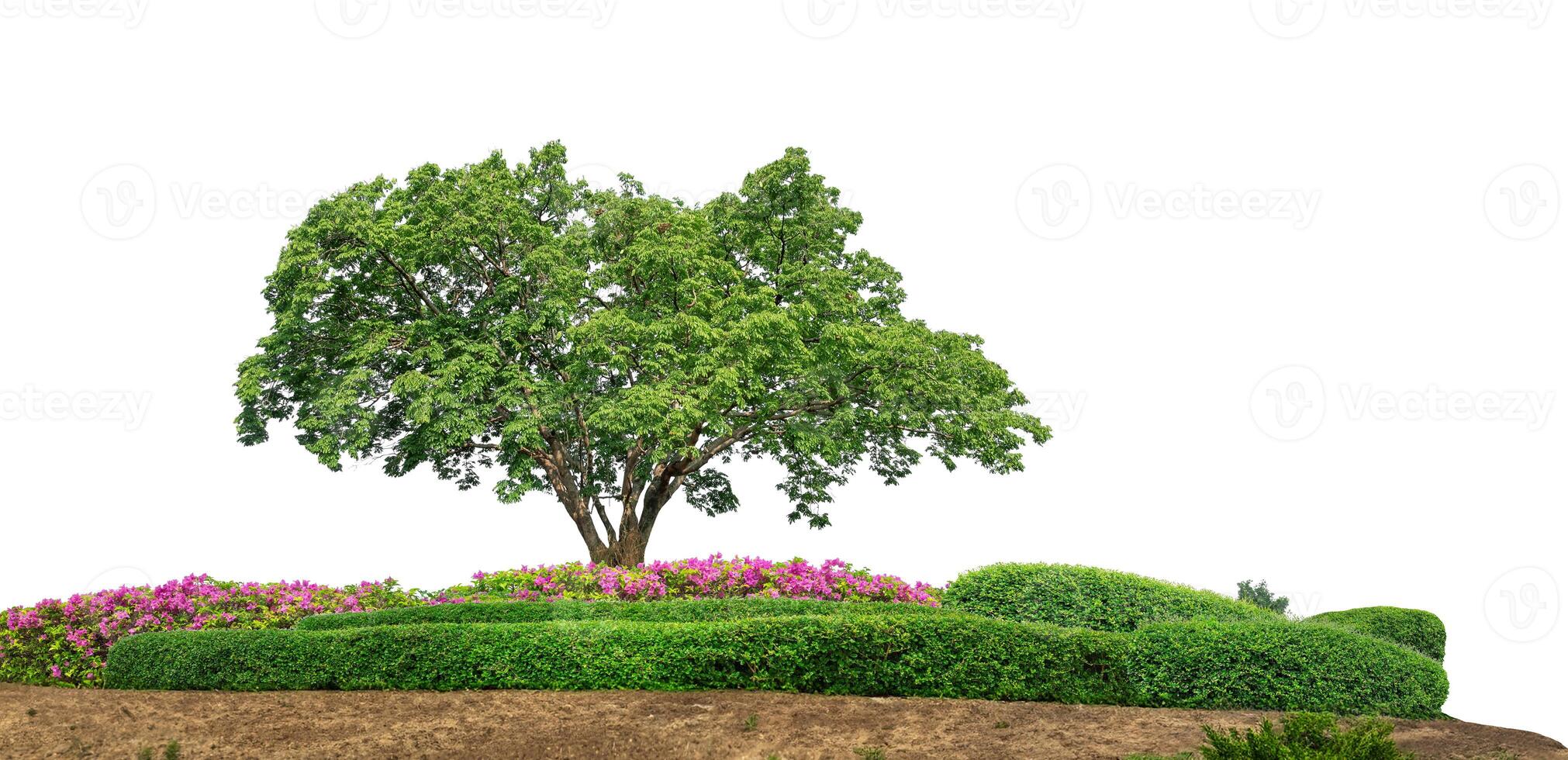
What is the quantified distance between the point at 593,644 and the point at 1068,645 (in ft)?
17.2

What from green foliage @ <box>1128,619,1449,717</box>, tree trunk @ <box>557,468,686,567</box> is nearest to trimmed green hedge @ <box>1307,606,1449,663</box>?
green foliage @ <box>1128,619,1449,717</box>

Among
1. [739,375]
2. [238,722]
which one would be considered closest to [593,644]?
Result: [238,722]

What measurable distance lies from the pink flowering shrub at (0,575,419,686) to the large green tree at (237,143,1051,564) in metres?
4.49

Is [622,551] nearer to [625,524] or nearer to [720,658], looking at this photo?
[625,524]

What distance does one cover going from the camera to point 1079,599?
12.7m

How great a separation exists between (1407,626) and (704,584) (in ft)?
36.0

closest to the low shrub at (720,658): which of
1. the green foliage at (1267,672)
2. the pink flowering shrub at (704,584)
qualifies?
the green foliage at (1267,672)

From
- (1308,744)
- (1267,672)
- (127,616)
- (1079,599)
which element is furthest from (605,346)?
(1308,744)

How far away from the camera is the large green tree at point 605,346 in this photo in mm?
20297

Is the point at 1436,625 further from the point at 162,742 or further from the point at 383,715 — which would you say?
the point at 162,742

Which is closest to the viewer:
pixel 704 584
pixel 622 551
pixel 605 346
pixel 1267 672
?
pixel 1267 672

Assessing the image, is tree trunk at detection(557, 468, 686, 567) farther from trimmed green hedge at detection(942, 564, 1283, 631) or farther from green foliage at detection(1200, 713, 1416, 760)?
green foliage at detection(1200, 713, 1416, 760)

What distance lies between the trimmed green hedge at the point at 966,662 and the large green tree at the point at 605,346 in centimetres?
804

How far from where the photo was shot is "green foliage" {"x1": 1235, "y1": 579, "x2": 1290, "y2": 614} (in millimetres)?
20125
